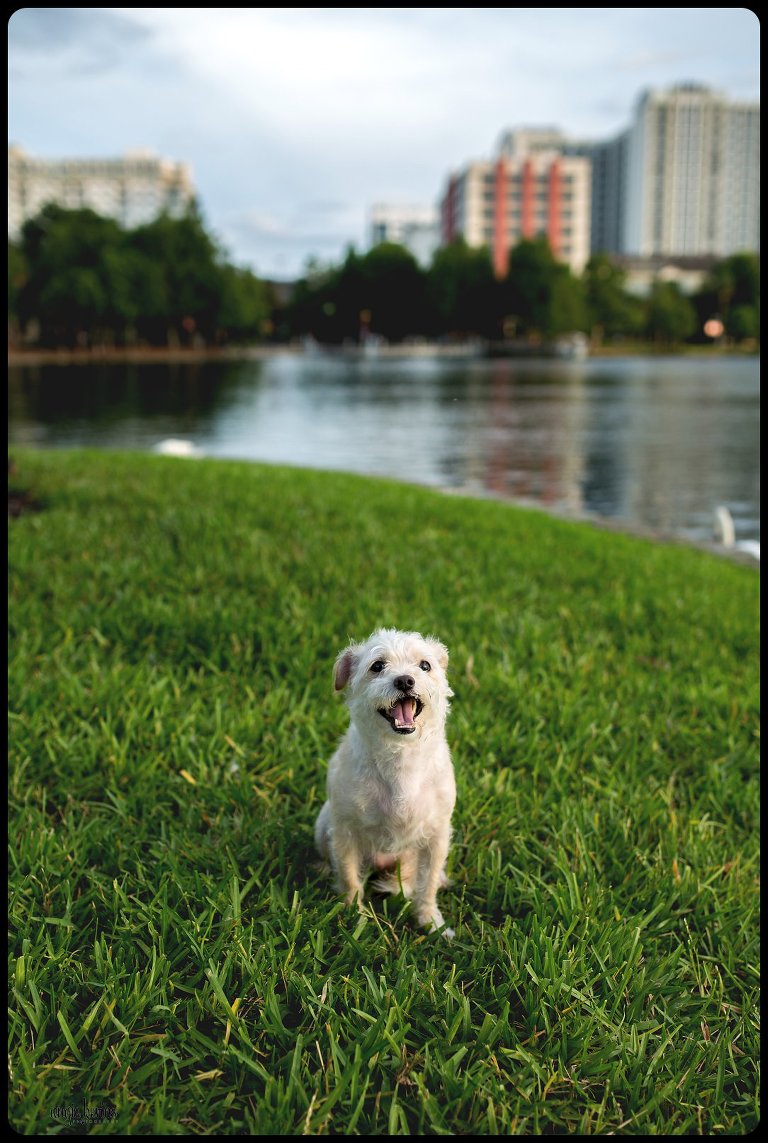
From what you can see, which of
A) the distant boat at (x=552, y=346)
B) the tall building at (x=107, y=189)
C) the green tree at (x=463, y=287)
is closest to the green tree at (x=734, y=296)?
the distant boat at (x=552, y=346)

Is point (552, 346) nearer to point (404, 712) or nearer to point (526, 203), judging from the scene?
point (526, 203)

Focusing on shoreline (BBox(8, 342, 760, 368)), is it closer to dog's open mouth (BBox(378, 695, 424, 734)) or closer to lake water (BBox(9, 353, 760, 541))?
lake water (BBox(9, 353, 760, 541))

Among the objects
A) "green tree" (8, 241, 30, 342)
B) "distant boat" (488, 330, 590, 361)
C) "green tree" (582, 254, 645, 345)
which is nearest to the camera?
"green tree" (8, 241, 30, 342)

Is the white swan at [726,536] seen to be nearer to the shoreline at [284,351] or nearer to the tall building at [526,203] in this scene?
the shoreline at [284,351]

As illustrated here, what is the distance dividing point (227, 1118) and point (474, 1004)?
26.6 inches

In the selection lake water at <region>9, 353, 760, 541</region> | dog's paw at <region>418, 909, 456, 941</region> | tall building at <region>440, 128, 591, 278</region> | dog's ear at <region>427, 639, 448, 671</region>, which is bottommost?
dog's paw at <region>418, 909, 456, 941</region>

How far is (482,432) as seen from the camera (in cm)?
2414

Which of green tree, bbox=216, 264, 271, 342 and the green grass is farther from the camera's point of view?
green tree, bbox=216, 264, 271, 342

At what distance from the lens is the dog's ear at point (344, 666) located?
1.91 meters

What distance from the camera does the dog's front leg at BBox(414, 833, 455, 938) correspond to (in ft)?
7.84

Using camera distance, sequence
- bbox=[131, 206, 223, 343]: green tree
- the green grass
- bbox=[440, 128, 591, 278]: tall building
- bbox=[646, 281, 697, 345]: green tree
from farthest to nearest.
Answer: bbox=[440, 128, 591, 278]: tall building → bbox=[646, 281, 697, 345]: green tree → bbox=[131, 206, 223, 343]: green tree → the green grass

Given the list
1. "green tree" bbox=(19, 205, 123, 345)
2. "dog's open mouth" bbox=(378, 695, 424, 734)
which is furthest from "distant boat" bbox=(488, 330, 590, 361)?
"dog's open mouth" bbox=(378, 695, 424, 734)

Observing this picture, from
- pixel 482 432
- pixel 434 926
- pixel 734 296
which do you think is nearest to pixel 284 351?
pixel 734 296

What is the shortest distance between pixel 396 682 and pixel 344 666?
248 millimetres
